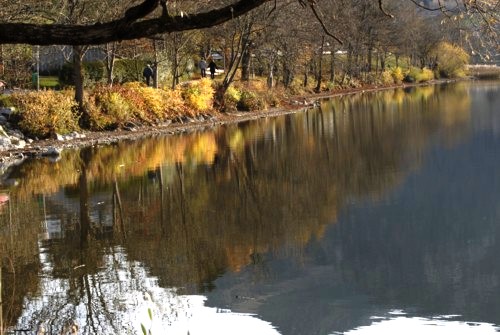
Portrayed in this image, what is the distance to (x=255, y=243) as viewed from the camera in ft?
43.7

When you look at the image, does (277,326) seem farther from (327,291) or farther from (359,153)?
(359,153)

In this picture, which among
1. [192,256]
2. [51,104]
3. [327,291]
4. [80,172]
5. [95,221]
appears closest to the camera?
[327,291]

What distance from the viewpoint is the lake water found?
9766 mm

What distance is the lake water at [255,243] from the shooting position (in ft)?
32.0

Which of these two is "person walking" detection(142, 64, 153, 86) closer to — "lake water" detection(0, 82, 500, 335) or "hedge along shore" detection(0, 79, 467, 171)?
"hedge along shore" detection(0, 79, 467, 171)

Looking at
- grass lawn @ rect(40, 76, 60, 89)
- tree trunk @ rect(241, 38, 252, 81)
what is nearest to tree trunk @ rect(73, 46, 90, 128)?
grass lawn @ rect(40, 76, 60, 89)

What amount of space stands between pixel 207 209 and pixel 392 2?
78612mm

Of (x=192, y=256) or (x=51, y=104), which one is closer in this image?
(x=192, y=256)

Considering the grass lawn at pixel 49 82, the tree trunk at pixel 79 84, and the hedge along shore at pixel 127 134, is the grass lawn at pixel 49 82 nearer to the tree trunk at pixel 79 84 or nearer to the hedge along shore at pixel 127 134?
the hedge along shore at pixel 127 134

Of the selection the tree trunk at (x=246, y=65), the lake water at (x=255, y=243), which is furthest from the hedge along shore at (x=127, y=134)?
the tree trunk at (x=246, y=65)

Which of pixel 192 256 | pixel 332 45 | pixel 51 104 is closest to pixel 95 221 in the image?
pixel 192 256

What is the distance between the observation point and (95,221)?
15492 millimetres

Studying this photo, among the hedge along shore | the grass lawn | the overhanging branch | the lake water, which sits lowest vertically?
the lake water

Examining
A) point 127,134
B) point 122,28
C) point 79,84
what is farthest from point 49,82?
point 122,28
